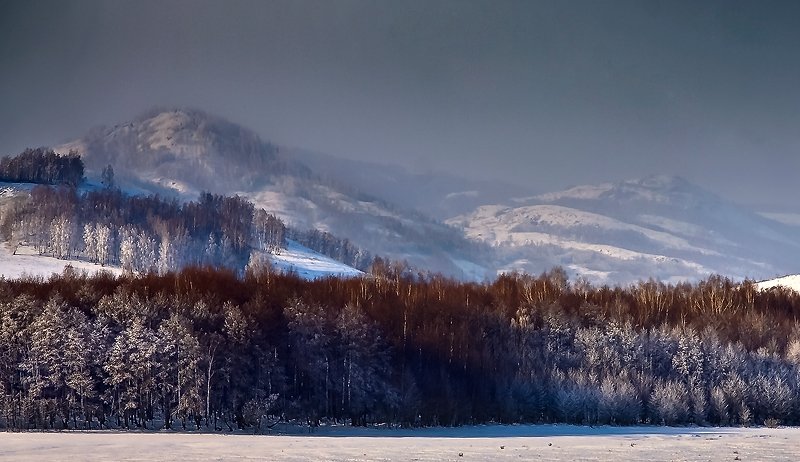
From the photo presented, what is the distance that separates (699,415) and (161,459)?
2114 inches

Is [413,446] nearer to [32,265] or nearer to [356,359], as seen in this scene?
[356,359]

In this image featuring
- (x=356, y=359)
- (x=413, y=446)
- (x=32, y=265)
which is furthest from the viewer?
(x=32, y=265)

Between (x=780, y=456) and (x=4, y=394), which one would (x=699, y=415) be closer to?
(x=780, y=456)

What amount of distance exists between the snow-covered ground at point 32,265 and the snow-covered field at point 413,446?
4203 inches

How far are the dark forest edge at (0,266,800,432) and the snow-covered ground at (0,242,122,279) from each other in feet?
233

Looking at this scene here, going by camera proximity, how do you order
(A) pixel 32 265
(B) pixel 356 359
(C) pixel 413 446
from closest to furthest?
(C) pixel 413 446 < (B) pixel 356 359 < (A) pixel 32 265

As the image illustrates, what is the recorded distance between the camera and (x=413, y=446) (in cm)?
6100

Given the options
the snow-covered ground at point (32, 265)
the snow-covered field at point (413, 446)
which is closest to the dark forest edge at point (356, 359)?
the snow-covered field at point (413, 446)

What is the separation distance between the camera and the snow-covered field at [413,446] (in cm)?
5425

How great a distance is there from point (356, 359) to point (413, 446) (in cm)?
2740

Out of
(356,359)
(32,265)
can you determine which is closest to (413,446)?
(356,359)

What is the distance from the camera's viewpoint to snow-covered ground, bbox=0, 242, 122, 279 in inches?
6682

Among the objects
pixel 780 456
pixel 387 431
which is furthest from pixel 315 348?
pixel 780 456

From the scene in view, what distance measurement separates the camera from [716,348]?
97.7m
